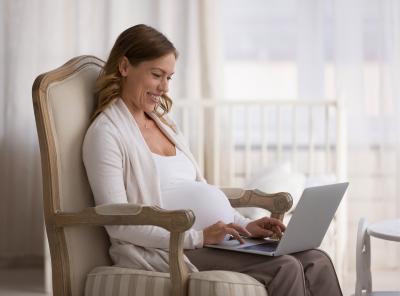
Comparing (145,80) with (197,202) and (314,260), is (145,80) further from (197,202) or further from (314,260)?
(314,260)

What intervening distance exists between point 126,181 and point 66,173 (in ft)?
0.51

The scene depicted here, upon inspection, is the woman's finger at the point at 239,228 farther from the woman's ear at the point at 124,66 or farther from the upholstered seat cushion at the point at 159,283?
the woman's ear at the point at 124,66

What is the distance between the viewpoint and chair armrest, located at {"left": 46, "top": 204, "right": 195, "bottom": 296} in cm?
182

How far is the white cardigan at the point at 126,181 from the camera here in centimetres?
197

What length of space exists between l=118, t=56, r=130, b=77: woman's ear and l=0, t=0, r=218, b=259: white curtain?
5.72ft

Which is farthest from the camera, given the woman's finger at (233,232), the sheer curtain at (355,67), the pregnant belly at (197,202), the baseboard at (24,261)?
the baseboard at (24,261)

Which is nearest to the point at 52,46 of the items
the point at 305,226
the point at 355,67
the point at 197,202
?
the point at 355,67

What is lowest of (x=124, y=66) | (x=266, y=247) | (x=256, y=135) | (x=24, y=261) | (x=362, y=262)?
(x=24, y=261)

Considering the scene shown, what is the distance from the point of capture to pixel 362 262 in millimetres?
2352

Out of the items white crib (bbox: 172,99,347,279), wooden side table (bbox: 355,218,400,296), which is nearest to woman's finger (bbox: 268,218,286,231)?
wooden side table (bbox: 355,218,400,296)

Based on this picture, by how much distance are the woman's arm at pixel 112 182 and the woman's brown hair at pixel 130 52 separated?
0.41 ft

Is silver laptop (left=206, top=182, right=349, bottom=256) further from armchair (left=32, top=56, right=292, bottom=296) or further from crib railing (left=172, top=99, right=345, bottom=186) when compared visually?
crib railing (left=172, top=99, right=345, bottom=186)

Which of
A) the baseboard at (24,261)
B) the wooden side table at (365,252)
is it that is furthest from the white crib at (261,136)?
the wooden side table at (365,252)

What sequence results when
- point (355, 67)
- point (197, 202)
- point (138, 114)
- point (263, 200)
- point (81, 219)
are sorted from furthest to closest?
point (355, 67) < point (263, 200) < point (138, 114) < point (197, 202) < point (81, 219)
